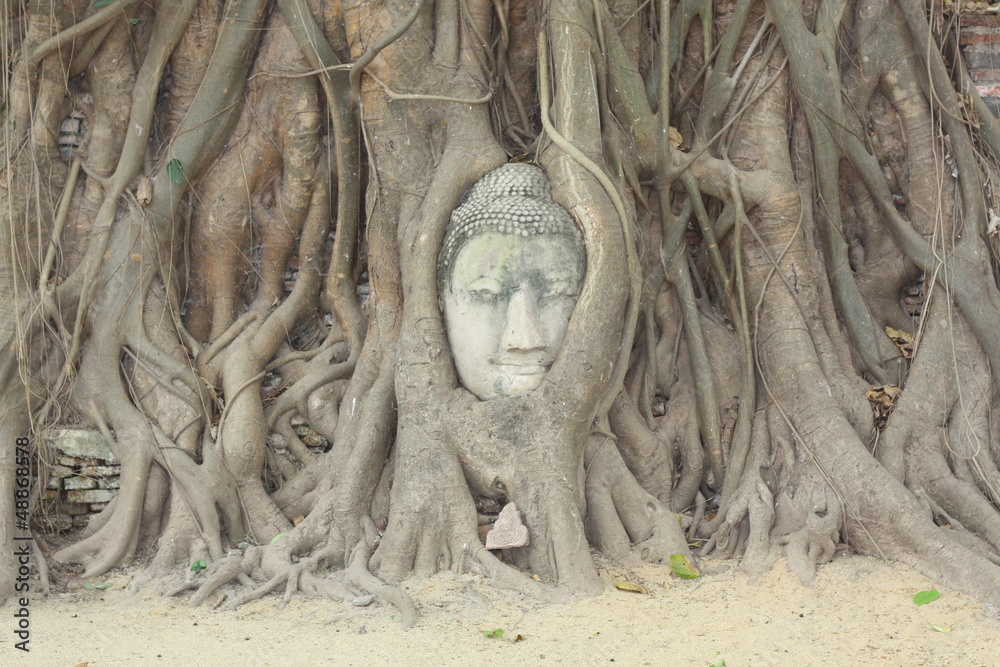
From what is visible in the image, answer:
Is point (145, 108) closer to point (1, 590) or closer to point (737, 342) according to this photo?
point (1, 590)

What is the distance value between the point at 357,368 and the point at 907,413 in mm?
2310

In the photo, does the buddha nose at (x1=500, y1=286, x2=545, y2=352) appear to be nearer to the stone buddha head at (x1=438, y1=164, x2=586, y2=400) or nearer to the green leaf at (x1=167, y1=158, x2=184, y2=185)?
the stone buddha head at (x1=438, y1=164, x2=586, y2=400)


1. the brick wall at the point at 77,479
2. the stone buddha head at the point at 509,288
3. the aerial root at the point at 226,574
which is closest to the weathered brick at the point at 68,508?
the brick wall at the point at 77,479

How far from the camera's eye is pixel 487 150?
13.0ft

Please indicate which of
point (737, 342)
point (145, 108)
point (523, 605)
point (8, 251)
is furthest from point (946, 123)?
point (8, 251)

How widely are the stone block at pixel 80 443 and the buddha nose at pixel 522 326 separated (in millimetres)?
1826

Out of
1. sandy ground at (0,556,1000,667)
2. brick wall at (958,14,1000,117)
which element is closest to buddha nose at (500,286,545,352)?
sandy ground at (0,556,1000,667)

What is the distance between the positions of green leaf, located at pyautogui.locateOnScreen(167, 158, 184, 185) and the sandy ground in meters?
1.85

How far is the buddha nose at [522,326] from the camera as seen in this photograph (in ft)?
11.6

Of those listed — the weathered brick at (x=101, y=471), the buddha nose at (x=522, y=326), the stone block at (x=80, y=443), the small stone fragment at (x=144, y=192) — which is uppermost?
the small stone fragment at (x=144, y=192)

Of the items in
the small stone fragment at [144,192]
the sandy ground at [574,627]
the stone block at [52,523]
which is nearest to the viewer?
the sandy ground at [574,627]

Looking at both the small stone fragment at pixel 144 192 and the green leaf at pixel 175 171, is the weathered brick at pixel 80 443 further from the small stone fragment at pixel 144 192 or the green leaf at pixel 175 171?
the green leaf at pixel 175 171

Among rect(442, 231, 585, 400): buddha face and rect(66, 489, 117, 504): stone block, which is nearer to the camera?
rect(442, 231, 585, 400): buddha face

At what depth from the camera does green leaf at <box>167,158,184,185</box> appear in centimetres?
425
